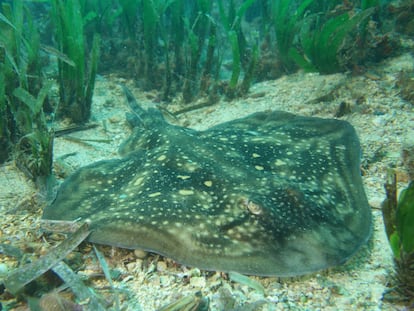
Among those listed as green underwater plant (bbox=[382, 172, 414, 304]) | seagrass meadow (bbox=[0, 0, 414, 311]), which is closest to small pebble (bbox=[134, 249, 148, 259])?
seagrass meadow (bbox=[0, 0, 414, 311])

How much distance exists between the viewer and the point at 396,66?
6938 mm

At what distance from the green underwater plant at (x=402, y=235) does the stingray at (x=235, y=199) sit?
29 centimetres

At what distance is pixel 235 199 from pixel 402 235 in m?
1.47

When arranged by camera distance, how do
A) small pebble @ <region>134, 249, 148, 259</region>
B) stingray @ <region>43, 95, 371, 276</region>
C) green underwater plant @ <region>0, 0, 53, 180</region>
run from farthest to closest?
green underwater plant @ <region>0, 0, 53, 180</region> < small pebble @ <region>134, 249, 148, 259</region> < stingray @ <region>43, 95, 371, 276</region>

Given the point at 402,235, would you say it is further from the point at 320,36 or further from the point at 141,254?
the point at 320,36

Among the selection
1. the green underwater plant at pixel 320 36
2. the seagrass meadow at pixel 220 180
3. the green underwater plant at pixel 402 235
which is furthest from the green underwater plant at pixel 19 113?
the green underwater plant at pixel 320 36

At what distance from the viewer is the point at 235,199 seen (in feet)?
11.0

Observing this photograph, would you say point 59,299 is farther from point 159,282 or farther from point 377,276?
point 377,276

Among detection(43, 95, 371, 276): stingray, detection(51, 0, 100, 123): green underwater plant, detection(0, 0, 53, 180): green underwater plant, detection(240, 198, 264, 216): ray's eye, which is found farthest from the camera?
detection(51, 0, 100, 123): green underwater plant

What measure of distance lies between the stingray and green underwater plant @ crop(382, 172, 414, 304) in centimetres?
29

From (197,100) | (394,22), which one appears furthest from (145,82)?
(394,22)

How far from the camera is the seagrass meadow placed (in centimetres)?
293

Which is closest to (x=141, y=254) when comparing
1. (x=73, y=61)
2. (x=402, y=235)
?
(x=402, y=235)

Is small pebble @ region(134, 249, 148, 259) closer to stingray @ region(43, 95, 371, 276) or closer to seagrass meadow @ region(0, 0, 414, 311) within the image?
seagrass meadow @ region(0, 0, 414, 311)
